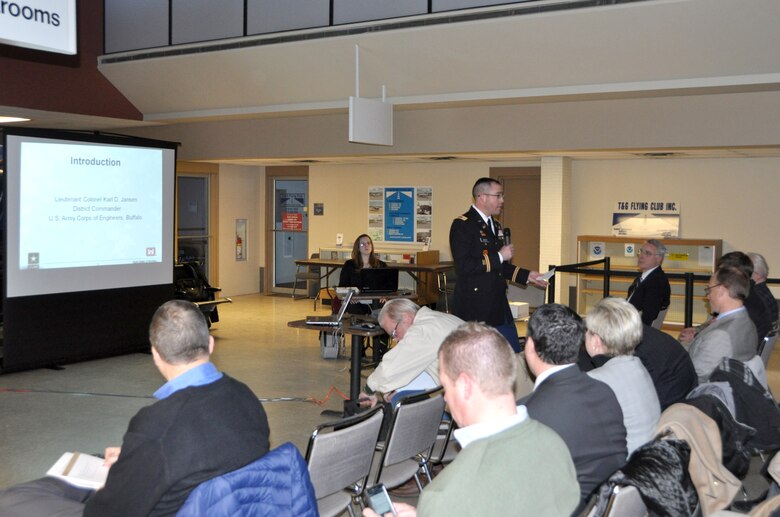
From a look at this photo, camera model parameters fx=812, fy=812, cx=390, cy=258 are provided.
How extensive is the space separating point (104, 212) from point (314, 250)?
6011mm

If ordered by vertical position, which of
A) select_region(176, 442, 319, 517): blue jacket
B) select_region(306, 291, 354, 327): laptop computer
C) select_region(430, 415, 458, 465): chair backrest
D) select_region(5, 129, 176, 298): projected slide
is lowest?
select_region(430, 415, 458, 465): chair backrest

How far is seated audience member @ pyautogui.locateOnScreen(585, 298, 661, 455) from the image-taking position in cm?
311

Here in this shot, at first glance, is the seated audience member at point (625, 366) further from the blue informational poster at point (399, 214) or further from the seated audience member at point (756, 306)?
the blue informational poster at point (399, 214)

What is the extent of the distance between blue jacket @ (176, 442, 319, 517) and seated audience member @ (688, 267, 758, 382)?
2566 mm

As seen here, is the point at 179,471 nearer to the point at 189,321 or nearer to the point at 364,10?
the point at 189,321

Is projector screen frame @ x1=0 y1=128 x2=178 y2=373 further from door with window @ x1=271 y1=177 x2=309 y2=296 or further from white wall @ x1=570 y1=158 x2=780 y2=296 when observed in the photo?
white wall @ x1=570 y1=158 x2=780 y2=296

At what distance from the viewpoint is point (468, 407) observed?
6.57 ft

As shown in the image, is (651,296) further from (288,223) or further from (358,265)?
(288,223)

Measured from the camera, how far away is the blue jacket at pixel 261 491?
2367 millimetres

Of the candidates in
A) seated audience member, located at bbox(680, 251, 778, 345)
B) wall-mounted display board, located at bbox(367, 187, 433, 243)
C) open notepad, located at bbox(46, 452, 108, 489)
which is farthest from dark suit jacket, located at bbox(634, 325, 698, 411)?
wall-mounted display board, located at bbox(367, 187, 433, 243)

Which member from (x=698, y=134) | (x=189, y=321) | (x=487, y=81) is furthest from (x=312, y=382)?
(x=189, y=321)

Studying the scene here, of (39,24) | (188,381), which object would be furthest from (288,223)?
(188,381)

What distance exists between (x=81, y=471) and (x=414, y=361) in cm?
200

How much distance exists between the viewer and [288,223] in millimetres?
14797
